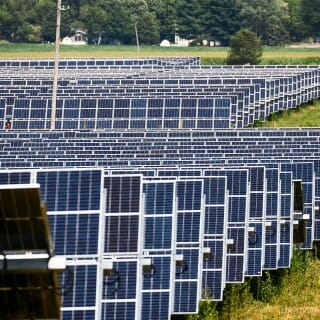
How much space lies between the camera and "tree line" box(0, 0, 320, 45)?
622 ft

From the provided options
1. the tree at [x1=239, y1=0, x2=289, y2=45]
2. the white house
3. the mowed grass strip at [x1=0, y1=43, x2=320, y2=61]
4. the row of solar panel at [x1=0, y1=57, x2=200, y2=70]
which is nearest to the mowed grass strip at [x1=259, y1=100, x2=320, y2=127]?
the row of solar panel at [x1=0, y1=57, x2=200, y2=70]

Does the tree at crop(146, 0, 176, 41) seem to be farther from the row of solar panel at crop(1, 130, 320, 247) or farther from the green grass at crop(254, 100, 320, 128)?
the row of solar panel at crop(1, 130, 320, 247)

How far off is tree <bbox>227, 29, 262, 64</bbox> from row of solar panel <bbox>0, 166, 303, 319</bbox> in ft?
312

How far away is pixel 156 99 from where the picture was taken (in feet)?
229

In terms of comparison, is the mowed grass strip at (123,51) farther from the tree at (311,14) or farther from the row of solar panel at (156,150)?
the row of solar panel at (156,150)

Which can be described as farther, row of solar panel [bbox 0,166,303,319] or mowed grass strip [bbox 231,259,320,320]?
mowed grass strip [bbox 231,259,320,320]

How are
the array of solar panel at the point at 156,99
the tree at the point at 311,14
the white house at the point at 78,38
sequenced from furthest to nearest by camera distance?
the white house at the point at 78,38, the tree at the point at 311,14, the array of solar panel at the point at 156,99

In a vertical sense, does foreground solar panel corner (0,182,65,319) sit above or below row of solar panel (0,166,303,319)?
above

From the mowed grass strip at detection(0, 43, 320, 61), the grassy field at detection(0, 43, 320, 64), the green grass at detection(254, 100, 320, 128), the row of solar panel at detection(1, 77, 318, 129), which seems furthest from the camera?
the mowed grass strip at detection(0, 43, 320, 61)

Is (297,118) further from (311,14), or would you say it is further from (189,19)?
(189,19)

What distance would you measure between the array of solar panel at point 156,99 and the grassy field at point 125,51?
212 ft

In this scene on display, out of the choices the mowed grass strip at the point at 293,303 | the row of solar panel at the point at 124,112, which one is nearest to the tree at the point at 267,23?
the row of solar panel at the point at 124,112

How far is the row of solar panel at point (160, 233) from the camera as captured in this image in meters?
24.3

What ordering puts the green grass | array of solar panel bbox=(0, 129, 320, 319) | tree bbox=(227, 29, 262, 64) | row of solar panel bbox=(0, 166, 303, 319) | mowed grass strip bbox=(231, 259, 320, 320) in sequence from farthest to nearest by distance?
tree bbox=(227, 29, 262, 64)
the green grass
mowed grass strip bbox=(231, 259, 320, 320)
array of solar panel bbox=(0, 129, 320, 319)
row of solar panel bbox=(0, 166, 303, 319)
